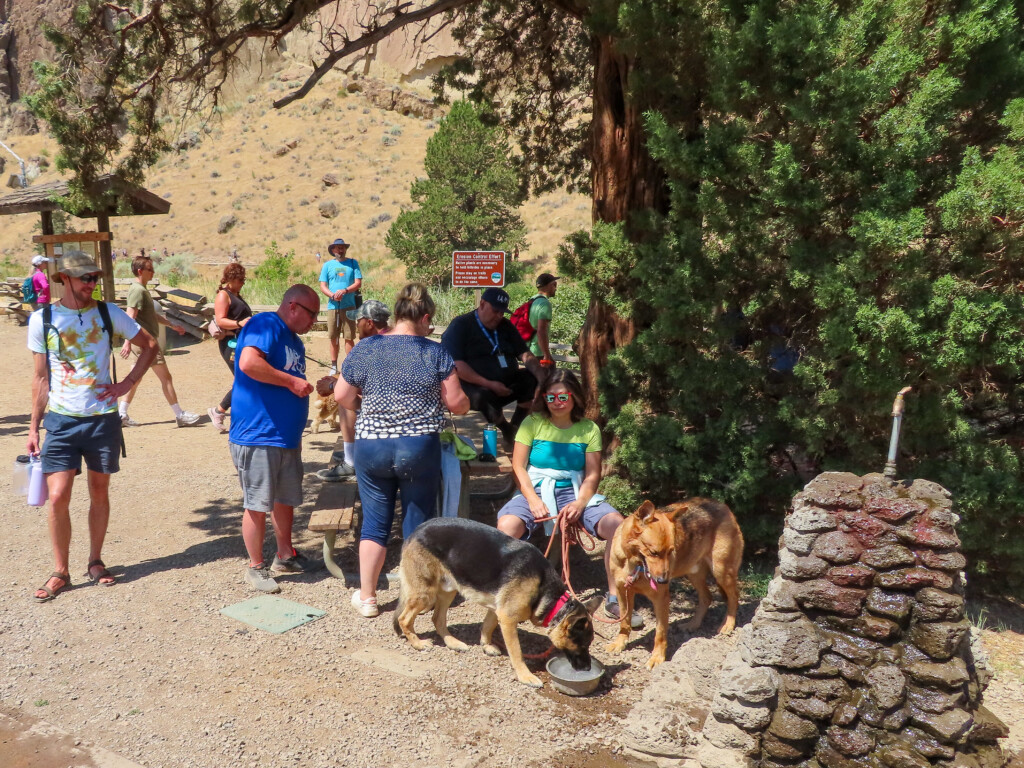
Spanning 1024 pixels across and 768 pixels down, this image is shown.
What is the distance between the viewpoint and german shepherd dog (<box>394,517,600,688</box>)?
4.05 meters

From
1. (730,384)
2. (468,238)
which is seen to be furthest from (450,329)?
(468,238)

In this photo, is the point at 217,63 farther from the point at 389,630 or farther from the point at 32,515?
the point at 389,630

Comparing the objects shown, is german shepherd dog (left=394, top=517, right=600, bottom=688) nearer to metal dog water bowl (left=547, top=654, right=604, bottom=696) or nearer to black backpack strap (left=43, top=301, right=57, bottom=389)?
metal dog water bowl (left=547, top=654, right=604, bottom=696)

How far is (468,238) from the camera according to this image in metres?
25.8

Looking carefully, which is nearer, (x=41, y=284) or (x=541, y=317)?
(x=541, y=317)

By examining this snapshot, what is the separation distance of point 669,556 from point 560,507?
0.95 m

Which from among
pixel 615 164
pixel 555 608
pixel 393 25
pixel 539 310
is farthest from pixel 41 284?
pixel 555 608

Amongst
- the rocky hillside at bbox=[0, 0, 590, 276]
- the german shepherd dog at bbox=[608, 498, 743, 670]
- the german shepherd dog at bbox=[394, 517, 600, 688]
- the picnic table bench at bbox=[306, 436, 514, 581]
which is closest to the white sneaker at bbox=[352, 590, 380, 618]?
the german shepherd dog at bbox=[394, 517, 600, 688]

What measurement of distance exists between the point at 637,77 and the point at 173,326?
45.0 feet

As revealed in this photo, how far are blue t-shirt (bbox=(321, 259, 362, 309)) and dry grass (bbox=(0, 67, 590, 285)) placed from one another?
19.4 meters

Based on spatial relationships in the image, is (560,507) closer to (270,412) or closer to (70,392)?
(270,412)

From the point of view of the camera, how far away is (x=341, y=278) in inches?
452

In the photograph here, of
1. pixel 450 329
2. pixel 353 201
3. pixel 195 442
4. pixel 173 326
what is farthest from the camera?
pixel 353 201

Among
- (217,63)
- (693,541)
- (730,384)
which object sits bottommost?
(693,541)
